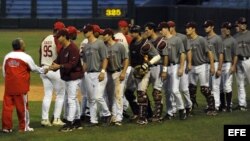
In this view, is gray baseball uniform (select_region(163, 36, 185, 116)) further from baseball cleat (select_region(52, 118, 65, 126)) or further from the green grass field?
baseball cleat (select_region(52, 118, 65, 126))

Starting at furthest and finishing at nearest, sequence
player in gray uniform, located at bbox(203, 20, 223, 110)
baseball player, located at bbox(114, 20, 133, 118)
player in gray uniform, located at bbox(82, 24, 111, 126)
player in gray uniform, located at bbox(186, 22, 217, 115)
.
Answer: player in gray uniform, located at bbox(203, 20, 223, 110)
player in gray uniform, located at bbox(186, 22, 217, 115)
baseball player, located at bbox(114, 20, 133, 118)
player in gray uniform, located at bbox(82, 24, 111, 126)

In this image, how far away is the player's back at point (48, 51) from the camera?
1086 centimetres

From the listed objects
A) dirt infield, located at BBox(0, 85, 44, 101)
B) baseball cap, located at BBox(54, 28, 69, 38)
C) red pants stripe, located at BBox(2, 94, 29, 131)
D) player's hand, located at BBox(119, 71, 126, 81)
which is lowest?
dirt infield, located at BBox(0, 85, 44, 101)

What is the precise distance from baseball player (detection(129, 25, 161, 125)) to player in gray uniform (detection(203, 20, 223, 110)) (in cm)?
175

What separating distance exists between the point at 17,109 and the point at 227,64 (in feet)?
15.3

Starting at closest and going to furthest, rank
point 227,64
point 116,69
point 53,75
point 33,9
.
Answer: point 116,69
point 53,75
point 227,64
point 33,9

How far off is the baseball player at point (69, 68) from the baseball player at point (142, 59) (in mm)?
1160

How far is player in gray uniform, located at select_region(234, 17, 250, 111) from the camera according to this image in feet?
41.7

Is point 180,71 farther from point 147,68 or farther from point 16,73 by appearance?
point 16,73

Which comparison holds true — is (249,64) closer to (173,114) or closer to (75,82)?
(173,114)

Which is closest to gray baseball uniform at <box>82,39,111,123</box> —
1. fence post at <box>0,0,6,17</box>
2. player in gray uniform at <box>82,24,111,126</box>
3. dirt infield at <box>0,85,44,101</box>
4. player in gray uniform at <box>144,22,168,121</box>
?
player in gray uniform at <box>82,24,111,126</box>

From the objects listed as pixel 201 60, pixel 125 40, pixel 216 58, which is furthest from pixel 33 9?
pixel 201 60

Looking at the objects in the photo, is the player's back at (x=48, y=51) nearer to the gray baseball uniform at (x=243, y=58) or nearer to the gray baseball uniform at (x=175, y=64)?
the gray baseball uniform at (x=175, y=64)

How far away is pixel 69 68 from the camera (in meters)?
10.1
